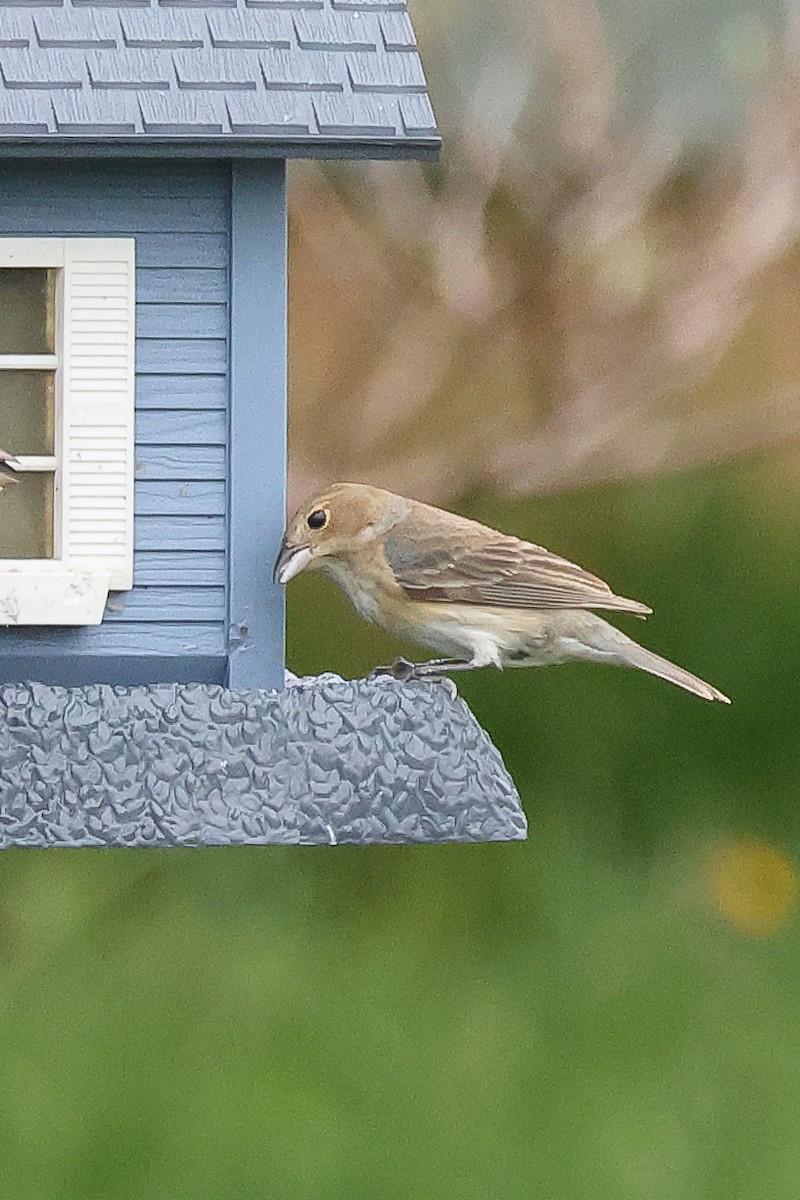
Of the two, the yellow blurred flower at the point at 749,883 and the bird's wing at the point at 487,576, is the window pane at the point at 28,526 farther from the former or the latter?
the yellow blurred flower at the point at 749,883

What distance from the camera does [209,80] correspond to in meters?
2.93

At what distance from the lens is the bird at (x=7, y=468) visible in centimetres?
300

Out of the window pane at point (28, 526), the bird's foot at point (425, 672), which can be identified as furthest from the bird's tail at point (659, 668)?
the window pane at point (28, 526)

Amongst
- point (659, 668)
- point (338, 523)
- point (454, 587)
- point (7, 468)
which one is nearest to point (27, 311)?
point (7, 468)

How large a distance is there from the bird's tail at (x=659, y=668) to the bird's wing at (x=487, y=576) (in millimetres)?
119

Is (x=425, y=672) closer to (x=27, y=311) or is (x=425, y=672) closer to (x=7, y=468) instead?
(x=7, y=468)

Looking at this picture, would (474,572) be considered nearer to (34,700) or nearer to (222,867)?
(34,700)

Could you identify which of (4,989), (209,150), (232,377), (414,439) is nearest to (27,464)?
(232,377)

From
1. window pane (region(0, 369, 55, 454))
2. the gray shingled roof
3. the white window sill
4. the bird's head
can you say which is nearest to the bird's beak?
the bird's head

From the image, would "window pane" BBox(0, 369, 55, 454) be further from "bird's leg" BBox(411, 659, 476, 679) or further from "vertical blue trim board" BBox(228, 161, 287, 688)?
"bird's leg" BBox(411, 659, 476, 679)

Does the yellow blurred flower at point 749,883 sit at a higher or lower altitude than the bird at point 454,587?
lower

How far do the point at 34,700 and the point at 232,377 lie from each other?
49 centimetres

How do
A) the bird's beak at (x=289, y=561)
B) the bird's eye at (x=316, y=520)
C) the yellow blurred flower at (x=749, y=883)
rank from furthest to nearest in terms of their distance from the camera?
the yellow blurred flower at (x=749, y=883), the bird's eye at (x=316, y=520), the bird's beak at (x=289, y=561)

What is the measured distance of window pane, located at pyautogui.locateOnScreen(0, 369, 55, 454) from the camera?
311cm
